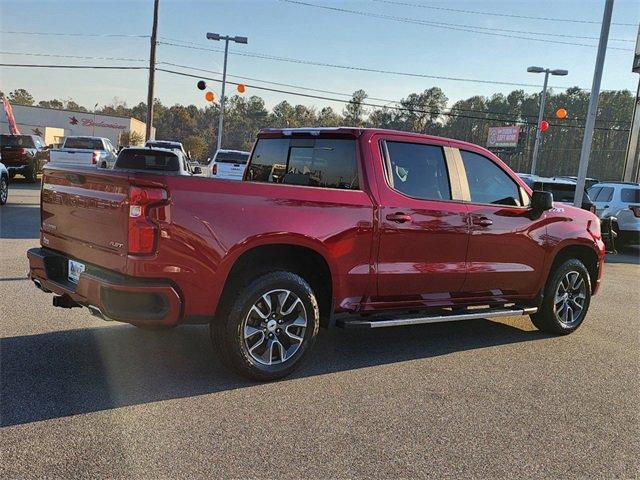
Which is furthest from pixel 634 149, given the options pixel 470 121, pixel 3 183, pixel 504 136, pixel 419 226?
pixel 470 121

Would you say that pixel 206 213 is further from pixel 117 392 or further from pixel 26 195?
pixel 26 195

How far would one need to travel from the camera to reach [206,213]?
150 inches

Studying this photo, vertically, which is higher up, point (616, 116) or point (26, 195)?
point (616, 116)

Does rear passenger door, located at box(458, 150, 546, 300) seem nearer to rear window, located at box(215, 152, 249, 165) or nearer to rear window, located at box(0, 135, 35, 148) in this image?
rear window, located at box(215, 152, 249, 165)

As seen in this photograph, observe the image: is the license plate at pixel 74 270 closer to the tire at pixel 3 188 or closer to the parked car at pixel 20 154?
the tire at pixel 3 188

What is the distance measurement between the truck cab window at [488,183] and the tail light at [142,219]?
9.75 feet

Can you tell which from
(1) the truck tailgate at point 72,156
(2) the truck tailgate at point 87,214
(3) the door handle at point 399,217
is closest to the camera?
(2) the truck tailgate at point 87,214

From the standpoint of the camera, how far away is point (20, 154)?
20016 millimetres

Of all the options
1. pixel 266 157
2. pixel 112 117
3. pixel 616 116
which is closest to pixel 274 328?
pixel 266 157

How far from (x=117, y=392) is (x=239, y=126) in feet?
431

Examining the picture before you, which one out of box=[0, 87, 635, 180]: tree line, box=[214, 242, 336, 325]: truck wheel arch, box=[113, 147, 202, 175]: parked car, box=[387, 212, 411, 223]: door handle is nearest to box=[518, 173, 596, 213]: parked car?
box=[113, 147, 202, 175]: parked car

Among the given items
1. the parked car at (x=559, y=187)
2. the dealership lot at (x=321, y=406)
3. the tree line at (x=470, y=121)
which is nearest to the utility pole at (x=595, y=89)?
the parked car at (x=559, y=187)

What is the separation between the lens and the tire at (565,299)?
6.04 metres

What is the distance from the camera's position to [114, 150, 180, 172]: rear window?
11.6 metres
